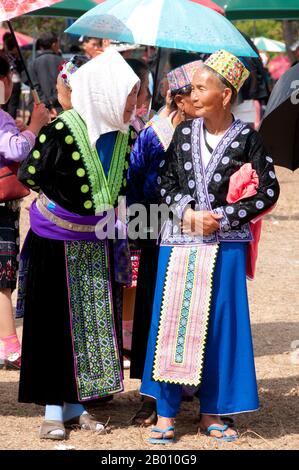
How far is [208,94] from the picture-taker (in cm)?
455

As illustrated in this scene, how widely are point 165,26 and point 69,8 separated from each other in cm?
441

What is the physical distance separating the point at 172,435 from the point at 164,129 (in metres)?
1.50

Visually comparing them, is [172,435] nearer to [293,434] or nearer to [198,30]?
[293,434]

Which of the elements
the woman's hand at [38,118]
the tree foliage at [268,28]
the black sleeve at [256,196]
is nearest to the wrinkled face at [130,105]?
the black sleeve at [256,196]

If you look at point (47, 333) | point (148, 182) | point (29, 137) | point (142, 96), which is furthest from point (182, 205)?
point (142, 96)

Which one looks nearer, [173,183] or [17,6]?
[173,183]

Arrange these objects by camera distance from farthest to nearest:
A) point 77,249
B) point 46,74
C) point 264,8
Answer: point 46,74 < point 264,8 < point 77,249

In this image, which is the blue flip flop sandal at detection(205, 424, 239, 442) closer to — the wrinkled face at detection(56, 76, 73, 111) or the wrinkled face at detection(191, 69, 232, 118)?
the wrinkled face at detection(191, 69, 232, 118)

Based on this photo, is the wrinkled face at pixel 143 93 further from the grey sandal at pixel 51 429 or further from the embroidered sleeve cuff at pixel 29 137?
the grey sandal at pixel 51 429

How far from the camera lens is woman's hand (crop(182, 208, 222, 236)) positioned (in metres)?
4.49

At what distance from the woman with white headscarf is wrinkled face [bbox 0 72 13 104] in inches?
30.9

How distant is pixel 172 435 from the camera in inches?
185

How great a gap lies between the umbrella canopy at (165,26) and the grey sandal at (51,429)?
234 cm

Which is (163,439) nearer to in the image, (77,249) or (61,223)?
(77,249)
